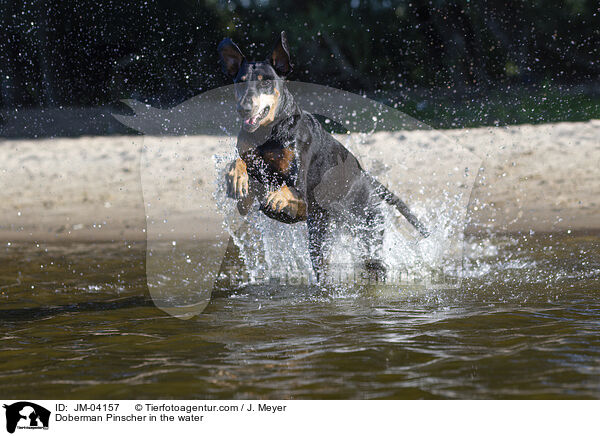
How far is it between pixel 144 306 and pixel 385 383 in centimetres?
212

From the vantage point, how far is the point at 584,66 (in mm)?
13188

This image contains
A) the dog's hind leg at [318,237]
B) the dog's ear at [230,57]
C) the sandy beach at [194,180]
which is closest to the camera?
the dog's ear at [230,57]

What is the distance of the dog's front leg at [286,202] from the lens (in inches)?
158

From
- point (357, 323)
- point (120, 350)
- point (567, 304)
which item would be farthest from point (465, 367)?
point (120, 350)

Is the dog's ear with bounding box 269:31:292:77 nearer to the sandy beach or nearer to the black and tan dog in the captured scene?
the black and tan dog

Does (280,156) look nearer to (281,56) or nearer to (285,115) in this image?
(285,115)

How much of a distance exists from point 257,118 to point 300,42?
10520 mm

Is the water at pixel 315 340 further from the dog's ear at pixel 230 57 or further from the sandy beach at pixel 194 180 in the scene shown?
the sandy beach at pixel 194 180

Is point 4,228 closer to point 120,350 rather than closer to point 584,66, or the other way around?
point 120,350

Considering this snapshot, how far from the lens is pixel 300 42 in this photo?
46.3 feet

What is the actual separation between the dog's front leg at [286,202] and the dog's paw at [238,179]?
0.53 feet
